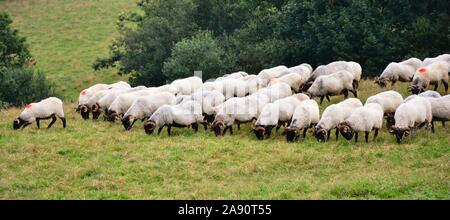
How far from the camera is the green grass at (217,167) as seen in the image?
16969mm

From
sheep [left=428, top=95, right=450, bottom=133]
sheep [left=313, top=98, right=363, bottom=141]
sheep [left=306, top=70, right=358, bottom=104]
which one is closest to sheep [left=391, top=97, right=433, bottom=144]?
sheep [left=428, top=95, right=450, bottom=133]

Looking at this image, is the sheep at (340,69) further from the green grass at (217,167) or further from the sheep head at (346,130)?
the sheep head at (346,130)

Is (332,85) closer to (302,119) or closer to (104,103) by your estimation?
(302,119)

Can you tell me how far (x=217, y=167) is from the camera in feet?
65.3

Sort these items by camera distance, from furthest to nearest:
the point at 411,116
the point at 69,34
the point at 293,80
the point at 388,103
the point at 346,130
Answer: the point at 69,34, the point at 293,80, the point at 388,103, the point at 346,130, the point at 411,116

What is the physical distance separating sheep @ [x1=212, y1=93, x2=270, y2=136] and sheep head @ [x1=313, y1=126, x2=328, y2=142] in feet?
10.3

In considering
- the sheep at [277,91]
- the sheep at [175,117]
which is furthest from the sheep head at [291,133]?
the sheep at [175,117]

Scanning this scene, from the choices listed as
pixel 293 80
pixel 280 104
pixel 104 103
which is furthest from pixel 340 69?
pixel 104 103

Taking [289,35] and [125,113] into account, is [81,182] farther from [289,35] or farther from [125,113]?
[289,35]

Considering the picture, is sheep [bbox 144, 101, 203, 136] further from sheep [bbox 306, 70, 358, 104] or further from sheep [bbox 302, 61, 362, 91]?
sheep [bbox 302, 61, 362, 91]

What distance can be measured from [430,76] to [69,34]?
4145cm

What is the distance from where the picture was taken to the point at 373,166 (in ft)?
62.4

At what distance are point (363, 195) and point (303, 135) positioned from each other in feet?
22.9

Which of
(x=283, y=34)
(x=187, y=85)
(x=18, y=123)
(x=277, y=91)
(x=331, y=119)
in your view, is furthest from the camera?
(x=283, y=34)
